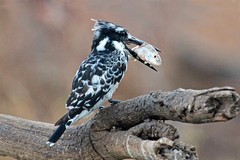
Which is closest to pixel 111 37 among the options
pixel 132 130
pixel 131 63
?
pixel 132 130

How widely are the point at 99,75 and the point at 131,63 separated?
3.14m

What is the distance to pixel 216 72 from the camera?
5730 mm

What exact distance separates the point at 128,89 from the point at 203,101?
13.1ft

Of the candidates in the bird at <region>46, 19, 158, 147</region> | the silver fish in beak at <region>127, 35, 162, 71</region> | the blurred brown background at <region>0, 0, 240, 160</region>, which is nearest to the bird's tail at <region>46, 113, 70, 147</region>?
the bird at <region>46, 19, 158, 147</region>

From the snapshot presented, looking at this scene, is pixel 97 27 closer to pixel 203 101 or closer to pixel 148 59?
pixel 148 59

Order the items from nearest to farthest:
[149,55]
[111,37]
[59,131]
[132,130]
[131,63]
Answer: [132,130], [59,131], [149,55], [111,37], [131,63]

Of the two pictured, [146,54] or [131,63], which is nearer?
[146,54]

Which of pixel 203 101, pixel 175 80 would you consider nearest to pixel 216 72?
pixel 175 80

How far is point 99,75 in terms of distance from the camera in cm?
266

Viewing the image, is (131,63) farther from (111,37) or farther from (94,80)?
(94,80)

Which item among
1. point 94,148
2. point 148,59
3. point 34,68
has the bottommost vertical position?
point 34,68

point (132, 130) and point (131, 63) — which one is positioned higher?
point (132, 130)

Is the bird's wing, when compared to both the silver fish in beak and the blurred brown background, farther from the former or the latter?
the blurred brown background

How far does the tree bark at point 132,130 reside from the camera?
187 centimetres
